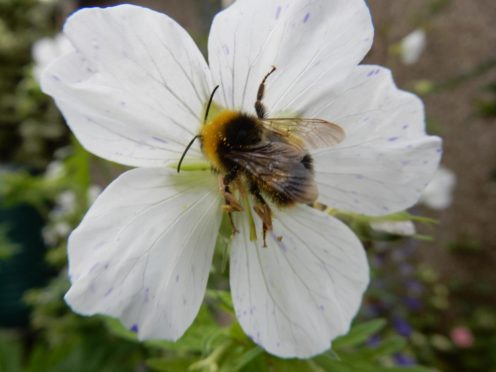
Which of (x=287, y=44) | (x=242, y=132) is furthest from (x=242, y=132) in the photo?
(x=287, y=44)

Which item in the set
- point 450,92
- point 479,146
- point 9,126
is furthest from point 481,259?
point 9,126

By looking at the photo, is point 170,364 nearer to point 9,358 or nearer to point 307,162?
point 307,162

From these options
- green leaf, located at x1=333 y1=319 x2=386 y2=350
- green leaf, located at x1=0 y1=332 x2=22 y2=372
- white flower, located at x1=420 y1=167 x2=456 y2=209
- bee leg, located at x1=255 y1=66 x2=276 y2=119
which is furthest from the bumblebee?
white flower, located at x1=420 y1=167 x2=456 y2=209

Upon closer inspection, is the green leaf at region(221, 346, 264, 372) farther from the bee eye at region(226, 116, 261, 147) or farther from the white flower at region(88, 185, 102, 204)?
the white flower at region(88, 185, 102, 204)

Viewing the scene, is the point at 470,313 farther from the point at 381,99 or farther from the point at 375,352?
the point at 381,99

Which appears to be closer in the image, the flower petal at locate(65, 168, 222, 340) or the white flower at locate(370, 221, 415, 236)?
the flower petal at locate(65, 168, 222, 340)
